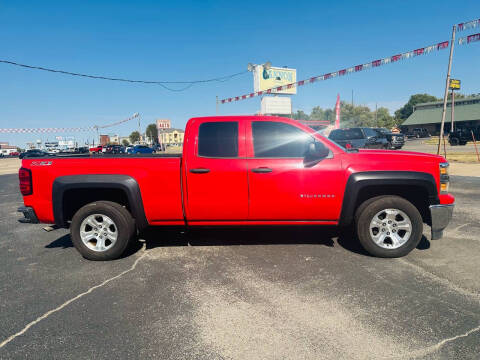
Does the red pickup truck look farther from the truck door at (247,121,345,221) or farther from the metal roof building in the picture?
the metal roof building

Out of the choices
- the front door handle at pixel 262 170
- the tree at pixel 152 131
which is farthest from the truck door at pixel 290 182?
the tree at pixel 152 131

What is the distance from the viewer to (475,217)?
5355mm

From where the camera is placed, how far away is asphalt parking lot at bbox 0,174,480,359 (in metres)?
2.15

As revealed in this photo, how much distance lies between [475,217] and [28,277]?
24.1 feet

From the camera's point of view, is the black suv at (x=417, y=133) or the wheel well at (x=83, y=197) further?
the black suv at (x=417, y=133)

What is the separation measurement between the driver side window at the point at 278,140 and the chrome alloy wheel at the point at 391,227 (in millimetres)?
1303

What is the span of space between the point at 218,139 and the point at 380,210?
7.54 ft

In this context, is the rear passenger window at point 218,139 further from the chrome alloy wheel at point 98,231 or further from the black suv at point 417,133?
the black suv at point 417,133

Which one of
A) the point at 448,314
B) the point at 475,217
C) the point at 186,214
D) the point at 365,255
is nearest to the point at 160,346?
the point at 186,214

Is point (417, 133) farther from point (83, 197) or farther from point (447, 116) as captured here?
point (83, 197)

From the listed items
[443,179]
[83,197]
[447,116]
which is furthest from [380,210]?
[447,116]

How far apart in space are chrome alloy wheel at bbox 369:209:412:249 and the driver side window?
51.3 inches

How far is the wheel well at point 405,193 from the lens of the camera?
12.1ft

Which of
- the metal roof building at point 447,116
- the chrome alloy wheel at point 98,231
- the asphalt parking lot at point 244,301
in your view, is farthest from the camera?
the metal roof building at point 447,116
